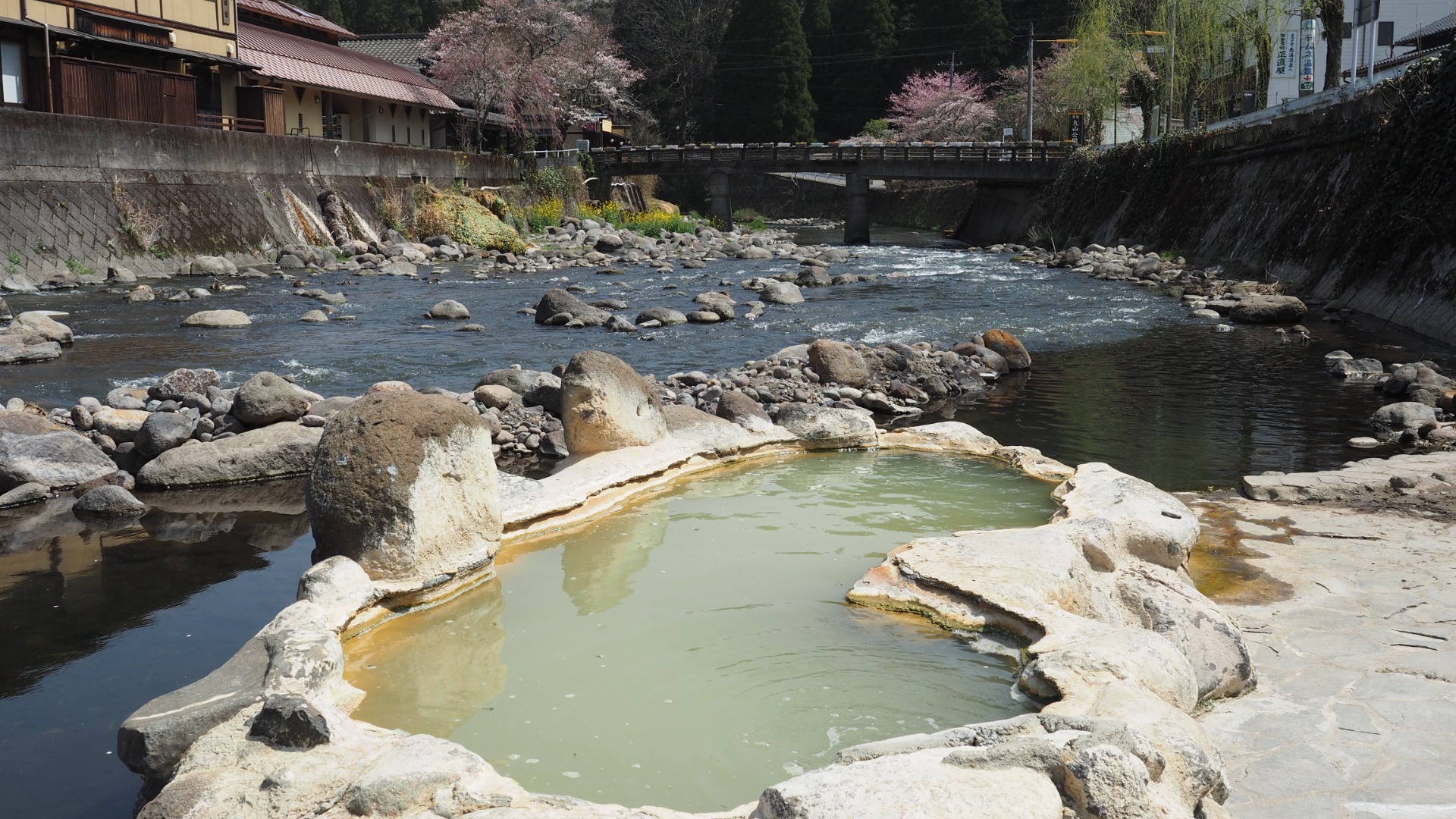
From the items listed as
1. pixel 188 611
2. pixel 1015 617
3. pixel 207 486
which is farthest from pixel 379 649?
pixel 207 486

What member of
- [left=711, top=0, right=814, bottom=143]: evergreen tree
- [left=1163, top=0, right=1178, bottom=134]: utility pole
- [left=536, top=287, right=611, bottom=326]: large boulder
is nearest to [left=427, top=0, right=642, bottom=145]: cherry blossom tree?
[left=711, top=0, right=814, bottom=143]: evergreen tree

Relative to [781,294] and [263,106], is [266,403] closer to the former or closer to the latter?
[781,294]

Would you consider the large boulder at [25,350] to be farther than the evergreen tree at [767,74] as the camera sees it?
No

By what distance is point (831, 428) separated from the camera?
9016mm

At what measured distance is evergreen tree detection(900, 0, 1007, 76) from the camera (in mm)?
63562

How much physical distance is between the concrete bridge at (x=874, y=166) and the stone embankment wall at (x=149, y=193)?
1817 centimetres

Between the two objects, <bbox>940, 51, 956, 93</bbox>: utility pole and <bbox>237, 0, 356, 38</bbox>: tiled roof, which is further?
<bbox>940, 51, 956, 93</bbox>: utility pole

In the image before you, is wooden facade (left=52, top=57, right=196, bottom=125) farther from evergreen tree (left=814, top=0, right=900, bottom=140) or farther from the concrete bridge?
evergreen tree (left=814, top=0, right=900, bottom=140)

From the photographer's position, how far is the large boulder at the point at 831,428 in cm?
899

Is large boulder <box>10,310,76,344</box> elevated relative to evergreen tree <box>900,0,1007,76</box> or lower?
lower

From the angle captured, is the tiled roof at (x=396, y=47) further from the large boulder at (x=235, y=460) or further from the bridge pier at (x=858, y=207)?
the large boulder at (x=235, y=460)

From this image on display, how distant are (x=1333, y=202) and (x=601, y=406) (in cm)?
1834

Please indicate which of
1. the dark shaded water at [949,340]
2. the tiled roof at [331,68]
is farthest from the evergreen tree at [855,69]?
the dark shaded water at [949,340]

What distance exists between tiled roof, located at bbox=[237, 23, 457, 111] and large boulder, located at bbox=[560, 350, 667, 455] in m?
29.6
